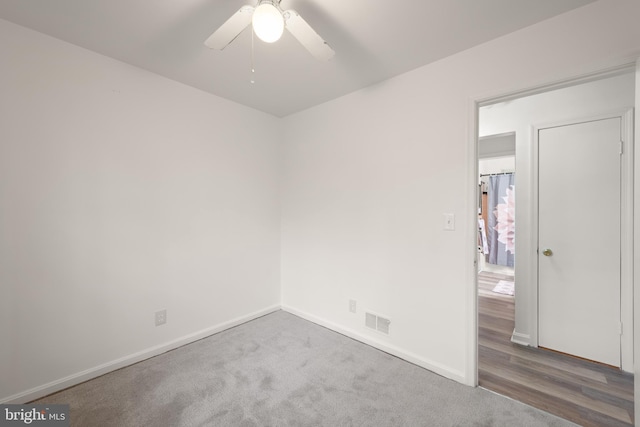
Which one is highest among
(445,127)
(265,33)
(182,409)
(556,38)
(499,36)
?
(499,36)

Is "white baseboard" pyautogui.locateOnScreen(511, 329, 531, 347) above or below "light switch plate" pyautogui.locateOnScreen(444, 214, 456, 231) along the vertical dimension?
below

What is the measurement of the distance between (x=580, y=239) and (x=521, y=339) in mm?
1097

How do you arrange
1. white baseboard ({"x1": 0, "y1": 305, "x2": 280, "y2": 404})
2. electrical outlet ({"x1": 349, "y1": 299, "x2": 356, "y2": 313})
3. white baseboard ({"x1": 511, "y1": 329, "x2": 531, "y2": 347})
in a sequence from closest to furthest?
white baseboard ({"x1": 0, "y1": 305, "x2": 280, "y2": 404}) → white baseboard ({"x1": 511, "y1": 329, "x2": 531, "y2": 347}) → electrical outlet ({"x1": 349, "y1": 299, "x2": 356, "y2": 313})

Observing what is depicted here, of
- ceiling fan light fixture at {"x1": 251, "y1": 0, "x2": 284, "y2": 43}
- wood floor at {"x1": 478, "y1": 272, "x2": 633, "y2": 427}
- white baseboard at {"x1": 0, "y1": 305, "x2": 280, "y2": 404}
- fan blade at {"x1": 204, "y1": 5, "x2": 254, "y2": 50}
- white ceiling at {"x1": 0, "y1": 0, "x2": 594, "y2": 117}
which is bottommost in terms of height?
wood floor at {"x1": 478, "y1": 272, "x2": 633, "y2": 427}

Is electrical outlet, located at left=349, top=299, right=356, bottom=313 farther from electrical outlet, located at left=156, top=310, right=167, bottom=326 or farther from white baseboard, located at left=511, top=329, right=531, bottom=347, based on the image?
electrical outlet, located at left=156, top=310, right=167, bottom=326

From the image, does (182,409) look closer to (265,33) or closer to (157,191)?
(157,191)

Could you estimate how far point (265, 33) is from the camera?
1.25 metres

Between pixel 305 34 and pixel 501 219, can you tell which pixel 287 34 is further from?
pixel 501 219

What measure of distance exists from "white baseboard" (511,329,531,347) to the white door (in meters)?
0.11

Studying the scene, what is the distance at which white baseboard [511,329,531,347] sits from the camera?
101 inches

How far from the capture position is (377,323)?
249cm

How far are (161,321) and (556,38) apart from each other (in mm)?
3643

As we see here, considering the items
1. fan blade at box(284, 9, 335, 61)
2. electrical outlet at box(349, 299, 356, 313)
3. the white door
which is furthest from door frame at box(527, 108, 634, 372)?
fan blade at box(284, 9, 335, 61)

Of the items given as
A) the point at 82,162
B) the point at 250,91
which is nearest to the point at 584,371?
the point at 250,91
